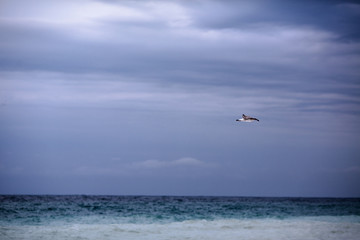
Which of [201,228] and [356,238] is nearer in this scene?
[356,238]

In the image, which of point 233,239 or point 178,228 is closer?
point 233,239

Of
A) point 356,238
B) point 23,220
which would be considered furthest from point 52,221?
point 356,238

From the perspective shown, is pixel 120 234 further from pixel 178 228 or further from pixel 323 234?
pixel 323 234

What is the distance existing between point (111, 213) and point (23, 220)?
258 inches

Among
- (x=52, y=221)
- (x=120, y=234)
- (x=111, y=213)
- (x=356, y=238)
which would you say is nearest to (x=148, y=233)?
(x=120, y=234)

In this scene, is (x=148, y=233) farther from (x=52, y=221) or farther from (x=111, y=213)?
(x=111, y=213)

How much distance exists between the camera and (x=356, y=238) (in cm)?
1831

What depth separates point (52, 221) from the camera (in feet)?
75.3

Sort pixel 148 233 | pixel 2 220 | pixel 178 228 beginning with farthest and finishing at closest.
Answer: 1. pixel 2 220
2. pixel 178 228
3. pixel 148 233

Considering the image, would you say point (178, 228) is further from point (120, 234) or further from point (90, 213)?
point (90, 213)

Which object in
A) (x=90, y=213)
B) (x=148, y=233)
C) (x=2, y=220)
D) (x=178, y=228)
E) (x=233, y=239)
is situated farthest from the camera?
(x=90, y=213)

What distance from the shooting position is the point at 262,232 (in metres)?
19.6

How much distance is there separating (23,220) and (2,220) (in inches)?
39.3

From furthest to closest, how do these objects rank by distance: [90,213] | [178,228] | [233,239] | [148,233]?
[90,213] < [178,228] < [148,233] < [233,239]
